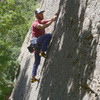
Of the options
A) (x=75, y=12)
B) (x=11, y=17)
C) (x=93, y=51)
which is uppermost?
(x=11, y=17)

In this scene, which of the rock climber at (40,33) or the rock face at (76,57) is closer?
the rock face at (76,57)

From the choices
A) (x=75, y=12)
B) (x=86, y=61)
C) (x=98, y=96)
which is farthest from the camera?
(x=75, y=12)

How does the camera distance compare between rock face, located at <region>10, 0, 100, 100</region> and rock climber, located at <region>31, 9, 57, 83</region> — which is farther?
rock climber, located at <region>31, 9, 57, 83</region>

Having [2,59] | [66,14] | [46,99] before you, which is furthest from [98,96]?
[2,59]

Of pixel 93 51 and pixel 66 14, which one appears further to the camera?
pixel 66 14

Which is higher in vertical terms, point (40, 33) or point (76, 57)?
point (40, 33)

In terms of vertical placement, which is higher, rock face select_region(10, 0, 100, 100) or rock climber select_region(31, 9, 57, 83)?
rock climber select_region(31, 9, 57, 83)

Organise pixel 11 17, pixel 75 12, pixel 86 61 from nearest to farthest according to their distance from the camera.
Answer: pixel 86 61 → pixel 75 12 → pixel 11 17

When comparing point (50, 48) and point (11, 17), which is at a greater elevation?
point (11, 17)

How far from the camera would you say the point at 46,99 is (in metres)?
4.75

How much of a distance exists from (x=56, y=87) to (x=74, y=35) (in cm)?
141

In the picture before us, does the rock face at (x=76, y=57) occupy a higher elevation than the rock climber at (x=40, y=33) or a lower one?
lower

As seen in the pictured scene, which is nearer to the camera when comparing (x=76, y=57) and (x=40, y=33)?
(x=76, y=57)

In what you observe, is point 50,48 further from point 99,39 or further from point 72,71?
point 99,39
